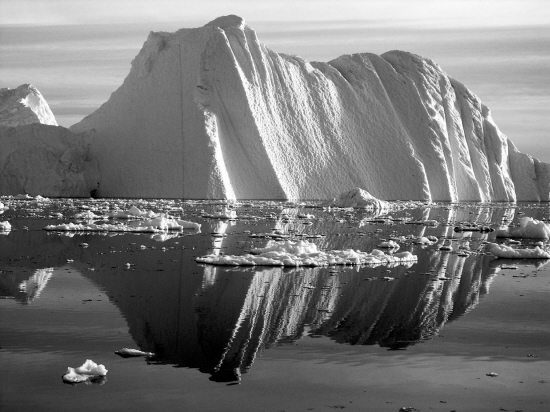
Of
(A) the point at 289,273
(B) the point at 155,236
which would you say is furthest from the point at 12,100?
(A) the point at 289,273

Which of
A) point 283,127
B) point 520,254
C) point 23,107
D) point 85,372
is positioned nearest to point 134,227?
point 520,254

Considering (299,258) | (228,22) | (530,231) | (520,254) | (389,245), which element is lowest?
(530,231)

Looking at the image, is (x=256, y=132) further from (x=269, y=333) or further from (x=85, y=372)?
(x=85, y=372)

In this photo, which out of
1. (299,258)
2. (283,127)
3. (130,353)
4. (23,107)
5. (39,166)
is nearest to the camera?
(130,353)

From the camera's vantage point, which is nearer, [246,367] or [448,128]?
[246,367]

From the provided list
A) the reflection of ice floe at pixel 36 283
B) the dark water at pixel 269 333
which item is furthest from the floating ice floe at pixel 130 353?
the reflection of ice floe at pixel 36 283

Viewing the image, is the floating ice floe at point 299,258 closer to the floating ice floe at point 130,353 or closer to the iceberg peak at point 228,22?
the floating ice floe at point 130,353

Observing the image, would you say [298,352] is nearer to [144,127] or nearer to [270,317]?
[270,317]
